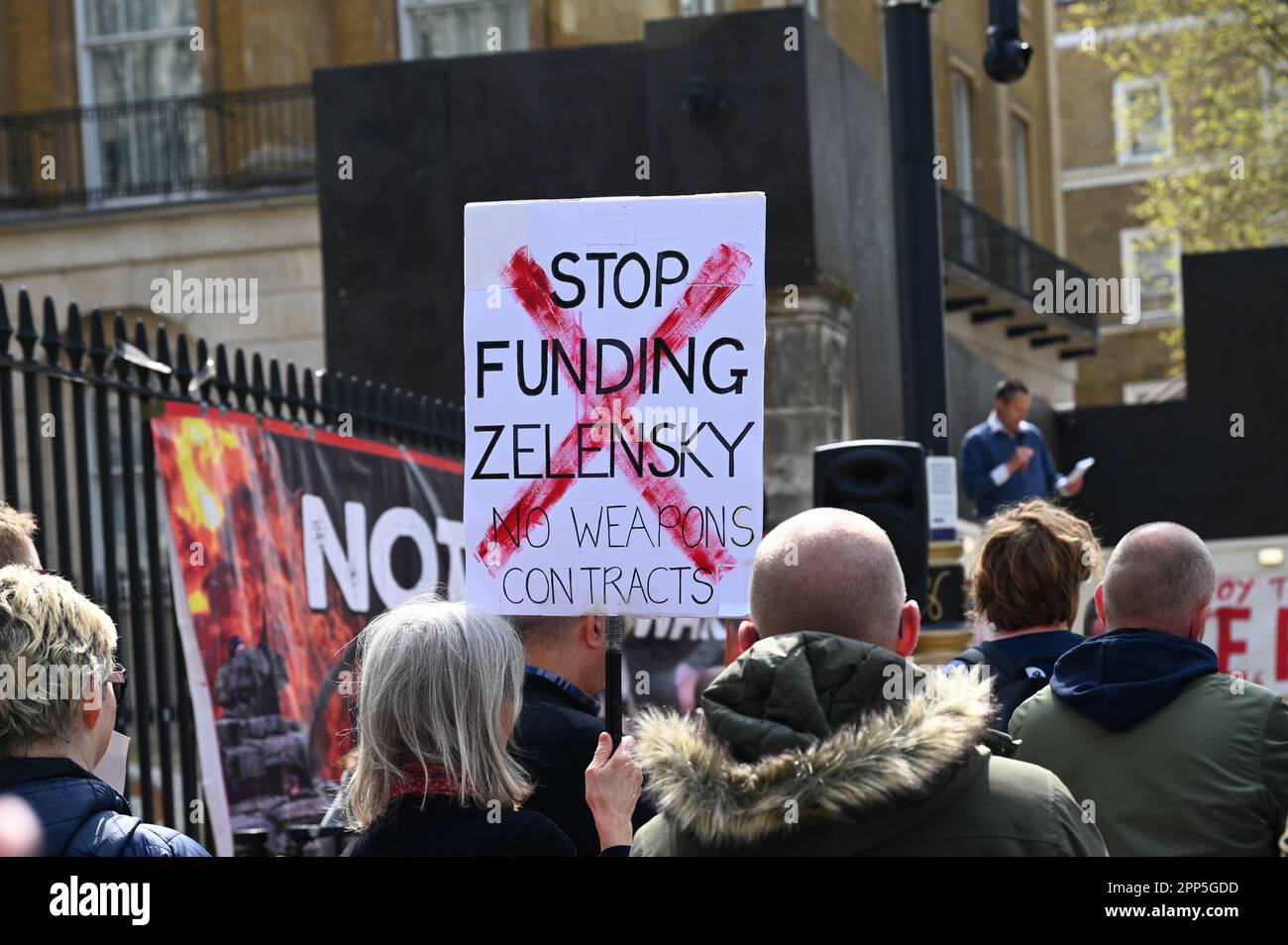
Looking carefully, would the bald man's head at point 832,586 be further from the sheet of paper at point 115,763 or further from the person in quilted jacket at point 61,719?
the sheet of paper at point 115,763

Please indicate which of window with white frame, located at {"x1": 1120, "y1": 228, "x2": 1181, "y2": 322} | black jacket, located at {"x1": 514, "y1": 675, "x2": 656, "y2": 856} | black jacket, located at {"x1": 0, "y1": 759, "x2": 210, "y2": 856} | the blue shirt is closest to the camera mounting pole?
the blue shirt

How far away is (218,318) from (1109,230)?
2562 centimetres

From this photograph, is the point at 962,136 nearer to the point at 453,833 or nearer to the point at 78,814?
the point at 453,833

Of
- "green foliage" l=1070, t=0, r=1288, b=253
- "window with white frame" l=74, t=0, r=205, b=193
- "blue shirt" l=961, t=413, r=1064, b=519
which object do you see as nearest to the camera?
"blue shirt" l=961, t=413, r=1064, b=519

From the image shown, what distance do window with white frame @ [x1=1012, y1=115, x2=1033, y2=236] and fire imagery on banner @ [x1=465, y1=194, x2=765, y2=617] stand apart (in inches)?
1096

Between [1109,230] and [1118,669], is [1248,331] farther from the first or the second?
[1109,230]

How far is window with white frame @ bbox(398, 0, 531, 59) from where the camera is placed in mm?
22312

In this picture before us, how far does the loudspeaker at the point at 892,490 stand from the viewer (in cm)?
682

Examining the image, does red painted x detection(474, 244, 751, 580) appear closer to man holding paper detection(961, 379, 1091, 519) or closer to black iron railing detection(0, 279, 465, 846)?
black iron railing detection(0, 279, 465, 846)

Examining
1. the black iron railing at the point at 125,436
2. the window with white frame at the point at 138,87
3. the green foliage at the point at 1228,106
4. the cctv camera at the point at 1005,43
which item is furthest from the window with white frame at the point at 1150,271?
the black iron railing at the point at 125,436
